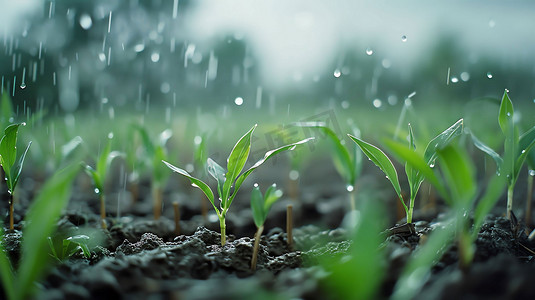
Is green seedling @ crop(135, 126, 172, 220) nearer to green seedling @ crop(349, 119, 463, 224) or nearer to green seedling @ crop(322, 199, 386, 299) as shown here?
green seedling @ crop(349, 119, 463, 224)

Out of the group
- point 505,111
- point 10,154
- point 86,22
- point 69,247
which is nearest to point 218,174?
point 69,247

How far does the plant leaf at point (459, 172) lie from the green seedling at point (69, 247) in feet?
1.85

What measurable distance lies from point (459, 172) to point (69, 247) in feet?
2.08

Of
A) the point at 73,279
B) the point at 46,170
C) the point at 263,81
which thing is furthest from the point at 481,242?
the point at 263,81

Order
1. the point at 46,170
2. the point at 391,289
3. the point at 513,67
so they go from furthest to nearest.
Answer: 1. the point at 513,67
2. the point at 46,170
3. the point at 391,289

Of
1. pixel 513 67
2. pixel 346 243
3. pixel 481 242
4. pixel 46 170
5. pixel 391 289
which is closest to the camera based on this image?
pixel 391 289

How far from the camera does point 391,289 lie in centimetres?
52

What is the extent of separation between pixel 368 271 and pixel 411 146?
0.37m

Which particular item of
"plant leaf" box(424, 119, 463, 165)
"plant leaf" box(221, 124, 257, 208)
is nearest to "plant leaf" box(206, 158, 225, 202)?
"plant leaf" box(221, 124, 257, 208)

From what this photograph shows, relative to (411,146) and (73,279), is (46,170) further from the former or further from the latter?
(411,146)

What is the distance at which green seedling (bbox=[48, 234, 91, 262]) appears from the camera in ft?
2.17

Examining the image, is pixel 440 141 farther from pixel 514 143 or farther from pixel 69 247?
pixel 69 247

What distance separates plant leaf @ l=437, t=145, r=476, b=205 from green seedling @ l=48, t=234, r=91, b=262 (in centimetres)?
56

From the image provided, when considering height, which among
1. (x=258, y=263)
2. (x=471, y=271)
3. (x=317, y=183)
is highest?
(x=471, y=271)
